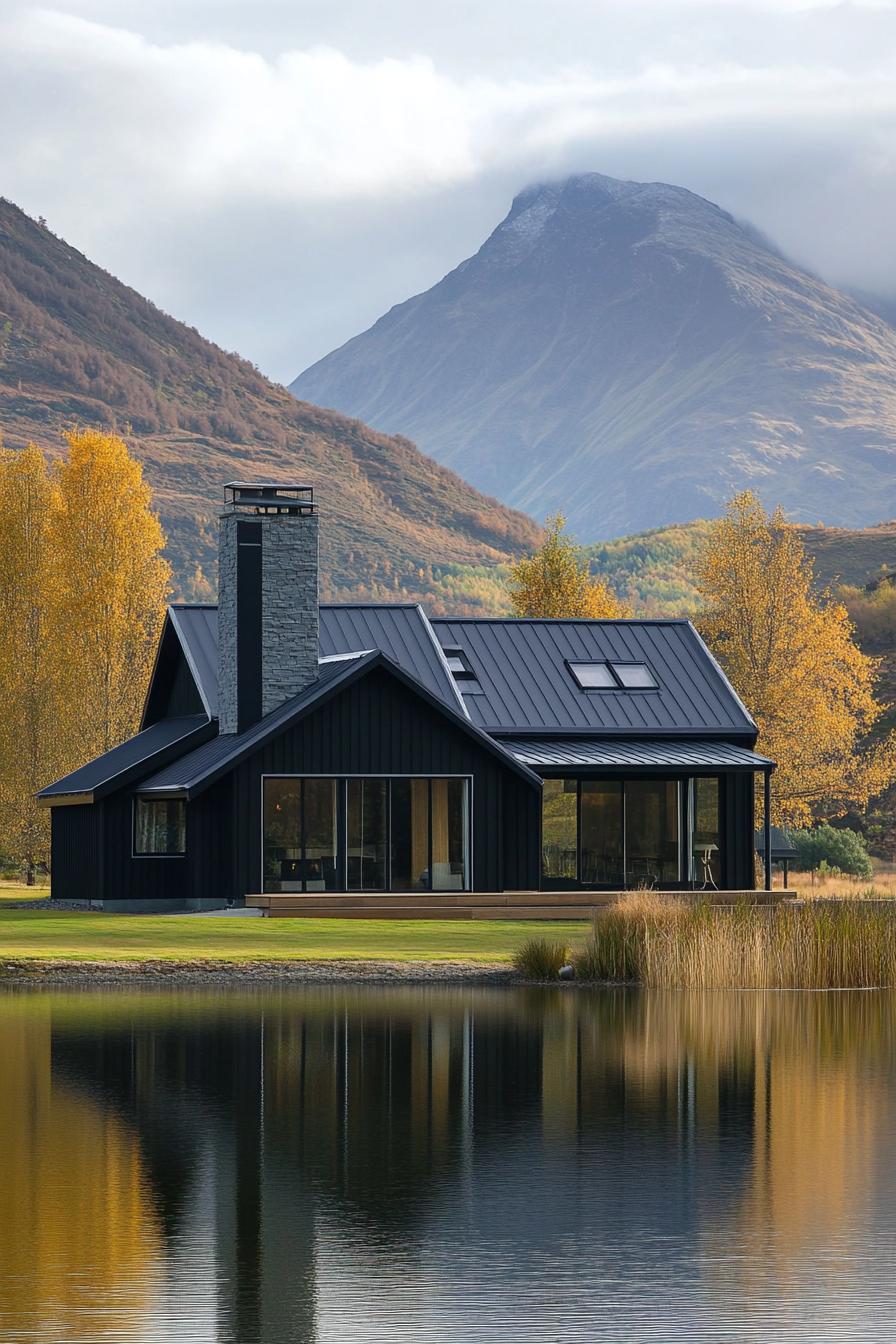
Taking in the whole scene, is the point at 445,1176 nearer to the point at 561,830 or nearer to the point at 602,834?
the point at 561,830

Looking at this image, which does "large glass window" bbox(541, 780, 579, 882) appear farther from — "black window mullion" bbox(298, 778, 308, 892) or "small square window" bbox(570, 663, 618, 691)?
"black window mullion" bbox(298, 778, 308, 892)

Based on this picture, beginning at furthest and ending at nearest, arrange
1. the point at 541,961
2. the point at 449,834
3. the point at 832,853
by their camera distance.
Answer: the point at 832,853 → the point at 449,834 → the point at 541,961

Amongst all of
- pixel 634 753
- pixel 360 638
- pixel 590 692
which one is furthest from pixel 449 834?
pixel 360 638

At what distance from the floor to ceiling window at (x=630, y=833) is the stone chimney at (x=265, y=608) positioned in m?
5.23

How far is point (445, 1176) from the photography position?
39.3 feet

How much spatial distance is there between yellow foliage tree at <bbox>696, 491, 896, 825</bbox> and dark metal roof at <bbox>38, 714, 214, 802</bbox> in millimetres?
14734

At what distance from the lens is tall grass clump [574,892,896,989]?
2295 cm

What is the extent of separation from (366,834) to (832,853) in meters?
20.2

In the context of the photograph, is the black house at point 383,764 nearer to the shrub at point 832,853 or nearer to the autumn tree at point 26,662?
the autumn tree at point 26,662

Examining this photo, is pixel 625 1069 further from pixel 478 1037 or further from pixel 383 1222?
pixel 383 1222

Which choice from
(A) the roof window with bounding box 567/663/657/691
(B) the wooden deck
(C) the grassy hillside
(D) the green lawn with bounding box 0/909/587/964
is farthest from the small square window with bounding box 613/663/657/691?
(C) the grassy hillside

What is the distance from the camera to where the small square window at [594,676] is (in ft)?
131

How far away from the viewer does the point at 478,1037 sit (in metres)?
18.4

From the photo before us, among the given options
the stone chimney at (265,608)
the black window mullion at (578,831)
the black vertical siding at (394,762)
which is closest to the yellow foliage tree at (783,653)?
the black window mullion at (578,831)
